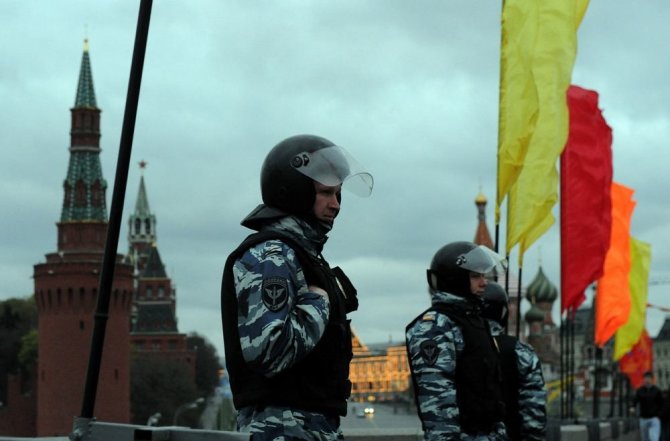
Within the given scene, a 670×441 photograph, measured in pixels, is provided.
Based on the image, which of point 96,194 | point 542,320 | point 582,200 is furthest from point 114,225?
point 542,320

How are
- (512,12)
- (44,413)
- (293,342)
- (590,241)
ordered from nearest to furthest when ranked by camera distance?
(293,342), (512,12), (590,241), (44,413)

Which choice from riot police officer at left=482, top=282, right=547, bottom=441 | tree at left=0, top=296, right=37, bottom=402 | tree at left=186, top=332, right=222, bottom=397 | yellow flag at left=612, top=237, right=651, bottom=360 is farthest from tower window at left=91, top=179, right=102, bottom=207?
riot police officer at left=482, top=282, right=547, bottom=441

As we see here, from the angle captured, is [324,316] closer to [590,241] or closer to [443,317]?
[443,317]

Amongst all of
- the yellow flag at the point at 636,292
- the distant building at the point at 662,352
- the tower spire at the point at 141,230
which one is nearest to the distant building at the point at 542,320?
the distant building at the point at 662,352

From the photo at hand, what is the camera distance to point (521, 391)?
28.6ft

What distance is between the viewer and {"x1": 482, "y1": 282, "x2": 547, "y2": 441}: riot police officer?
863 centimetres

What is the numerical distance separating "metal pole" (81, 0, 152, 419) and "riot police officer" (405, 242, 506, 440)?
216 centimetres

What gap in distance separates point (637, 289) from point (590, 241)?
11.2 meters

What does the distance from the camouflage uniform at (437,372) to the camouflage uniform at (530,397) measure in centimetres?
109

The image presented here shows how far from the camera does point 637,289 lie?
29.1 meters

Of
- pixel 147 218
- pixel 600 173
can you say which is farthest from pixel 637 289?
pixel 147 218

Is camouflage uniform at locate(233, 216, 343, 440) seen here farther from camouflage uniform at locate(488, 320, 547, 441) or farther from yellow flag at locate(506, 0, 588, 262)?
yellow flag at locate(506, 0, 588, 262)

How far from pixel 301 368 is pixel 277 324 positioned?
22 cm

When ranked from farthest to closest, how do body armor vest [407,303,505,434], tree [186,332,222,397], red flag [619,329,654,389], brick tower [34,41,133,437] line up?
tree [186,332,222,397] → brick tower [34,41,133,437] → red flag [619,329,654,389] → body armor vest [407,303,505,434]
